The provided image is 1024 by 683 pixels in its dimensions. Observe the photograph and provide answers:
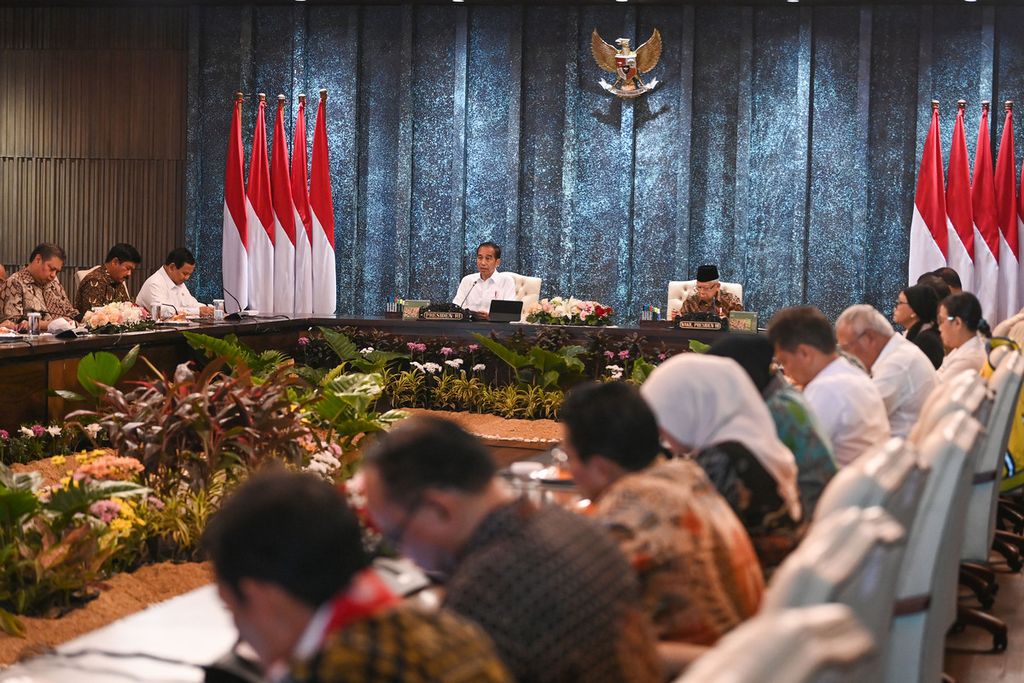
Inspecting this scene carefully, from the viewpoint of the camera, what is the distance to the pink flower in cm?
→ 394

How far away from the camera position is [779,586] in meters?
1.12

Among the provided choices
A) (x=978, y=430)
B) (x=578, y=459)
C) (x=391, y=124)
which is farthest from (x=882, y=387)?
(x=391, y=124)

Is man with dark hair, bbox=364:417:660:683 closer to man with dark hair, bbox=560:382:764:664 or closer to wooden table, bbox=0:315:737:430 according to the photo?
man with dark hair, bbox=560:382:764:664

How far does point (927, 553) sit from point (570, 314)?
275 inches

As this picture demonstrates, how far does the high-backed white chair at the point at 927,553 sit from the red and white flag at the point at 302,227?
28.9 feet

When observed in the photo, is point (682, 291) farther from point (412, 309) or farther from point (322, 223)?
point (322, 223)

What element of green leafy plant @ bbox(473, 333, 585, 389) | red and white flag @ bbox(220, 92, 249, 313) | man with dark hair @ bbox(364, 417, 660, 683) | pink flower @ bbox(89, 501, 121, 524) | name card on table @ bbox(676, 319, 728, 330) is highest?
red and white flag @ bbox(220, 92, 249, 313)

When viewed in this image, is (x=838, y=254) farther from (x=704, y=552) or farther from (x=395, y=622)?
(x=395, y=622)

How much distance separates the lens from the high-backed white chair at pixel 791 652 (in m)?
0.82

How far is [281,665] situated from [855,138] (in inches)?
420

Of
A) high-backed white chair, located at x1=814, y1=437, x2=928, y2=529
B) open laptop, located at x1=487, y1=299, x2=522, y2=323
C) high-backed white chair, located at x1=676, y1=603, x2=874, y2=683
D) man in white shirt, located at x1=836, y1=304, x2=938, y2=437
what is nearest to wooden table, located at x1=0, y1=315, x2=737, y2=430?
open laptop, located at x1=487, y1=299, x2=522, y2=323

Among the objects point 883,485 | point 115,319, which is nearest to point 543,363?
point 115,319

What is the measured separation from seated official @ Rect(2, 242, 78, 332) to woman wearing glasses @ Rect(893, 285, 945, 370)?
18.1 feet

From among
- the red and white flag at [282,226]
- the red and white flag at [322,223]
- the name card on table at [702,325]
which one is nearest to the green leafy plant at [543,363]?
the name card on table at [702,325]
